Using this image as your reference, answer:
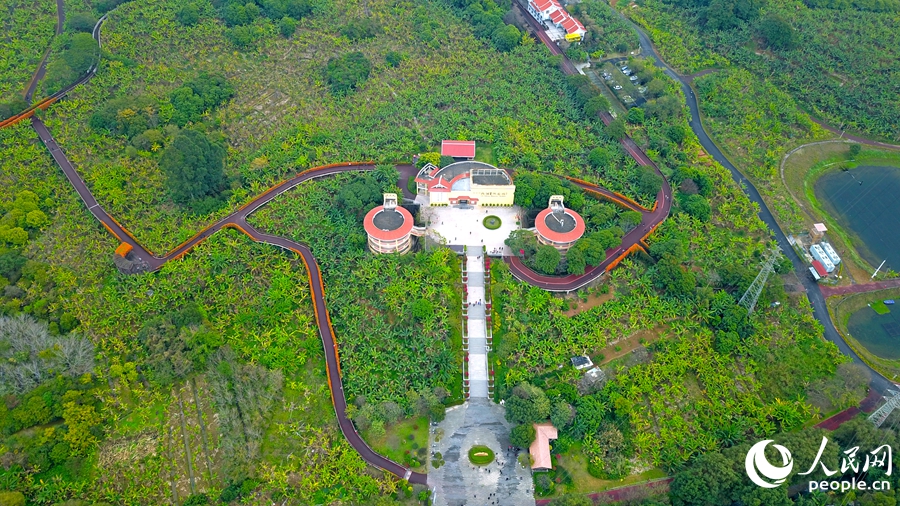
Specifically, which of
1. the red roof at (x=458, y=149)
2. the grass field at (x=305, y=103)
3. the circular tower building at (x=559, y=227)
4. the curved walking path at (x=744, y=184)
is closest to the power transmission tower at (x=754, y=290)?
the curved walking path at (x=744, y=184)

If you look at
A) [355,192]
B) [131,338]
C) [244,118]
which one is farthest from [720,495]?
[244,118]

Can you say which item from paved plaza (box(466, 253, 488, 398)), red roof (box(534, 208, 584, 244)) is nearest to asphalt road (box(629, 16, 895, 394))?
red roof (box(534, 208, 584, 244))

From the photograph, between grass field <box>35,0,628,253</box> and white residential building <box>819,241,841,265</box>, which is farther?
grass field <box>35,0,628,253</box>

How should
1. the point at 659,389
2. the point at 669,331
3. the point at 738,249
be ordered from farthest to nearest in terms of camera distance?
the point at 738,249 → the point at 669,331 → the point at 659,389

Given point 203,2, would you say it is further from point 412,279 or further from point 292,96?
point 412,279

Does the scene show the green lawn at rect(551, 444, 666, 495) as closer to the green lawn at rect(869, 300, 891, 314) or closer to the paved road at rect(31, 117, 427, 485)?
the paved road at rect(31, 117, 427, 485)
